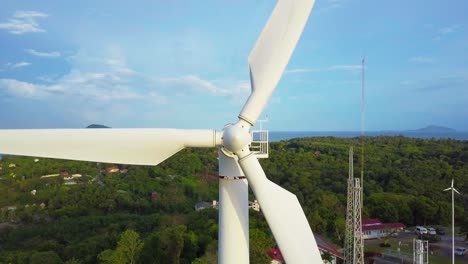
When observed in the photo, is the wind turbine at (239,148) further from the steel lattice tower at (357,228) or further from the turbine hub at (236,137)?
the steel lattice tower at (357,228)

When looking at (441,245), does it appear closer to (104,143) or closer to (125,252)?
(125,252)

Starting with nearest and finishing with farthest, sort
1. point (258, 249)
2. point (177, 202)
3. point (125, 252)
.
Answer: point (258, 249) → point (125, 252) → point (177, 202)

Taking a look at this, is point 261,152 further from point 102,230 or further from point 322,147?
point 322,147

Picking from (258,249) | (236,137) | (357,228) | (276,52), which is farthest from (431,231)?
(236,137)

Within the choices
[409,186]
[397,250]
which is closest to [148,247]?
[397,250]

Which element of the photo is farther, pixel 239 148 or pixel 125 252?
pixel 125 252
